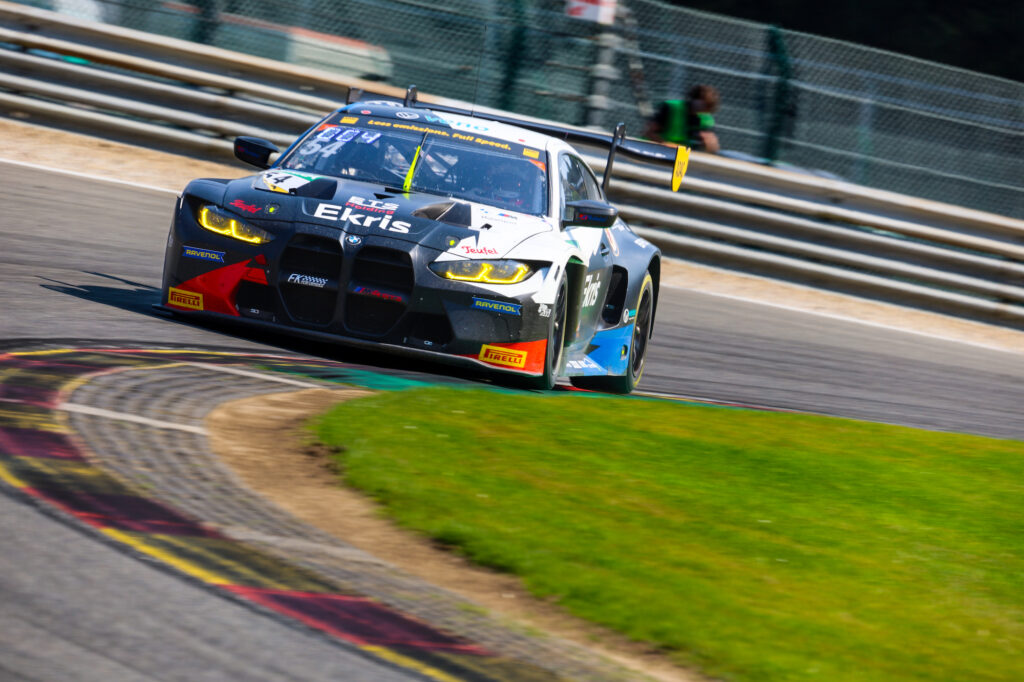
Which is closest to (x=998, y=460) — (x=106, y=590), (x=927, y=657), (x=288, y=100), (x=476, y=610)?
(x=927, y=657)

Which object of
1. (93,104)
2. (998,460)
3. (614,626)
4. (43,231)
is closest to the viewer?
(614,626)

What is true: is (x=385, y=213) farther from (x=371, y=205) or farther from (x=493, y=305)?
(x=493, y=305)

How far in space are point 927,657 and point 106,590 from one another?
2.18 meters

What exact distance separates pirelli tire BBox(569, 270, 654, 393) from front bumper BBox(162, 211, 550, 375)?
1.55 meters

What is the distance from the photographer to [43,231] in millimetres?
10188

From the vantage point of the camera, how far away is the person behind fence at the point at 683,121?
14672 millimetres

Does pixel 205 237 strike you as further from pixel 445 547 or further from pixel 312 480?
pixel 445 547

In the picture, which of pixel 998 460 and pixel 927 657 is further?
pixel 998 460

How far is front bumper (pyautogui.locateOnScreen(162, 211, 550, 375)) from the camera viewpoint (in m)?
7.07

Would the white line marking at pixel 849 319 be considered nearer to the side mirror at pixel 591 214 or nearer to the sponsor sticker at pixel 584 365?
the sponsor sticker at pixel 584 365

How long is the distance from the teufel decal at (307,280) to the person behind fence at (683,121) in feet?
26.7

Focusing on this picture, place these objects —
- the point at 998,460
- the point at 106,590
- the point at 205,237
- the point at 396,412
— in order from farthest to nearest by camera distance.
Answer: the point at 998,460 → the point at 205,237 → the point at 396,412 → the point at 106,590

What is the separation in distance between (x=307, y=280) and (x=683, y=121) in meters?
8.32

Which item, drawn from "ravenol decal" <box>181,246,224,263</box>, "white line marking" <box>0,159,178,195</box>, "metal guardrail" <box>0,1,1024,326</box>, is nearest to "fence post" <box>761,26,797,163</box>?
"metal guardrail" <box>0,1,1024,326</box>
